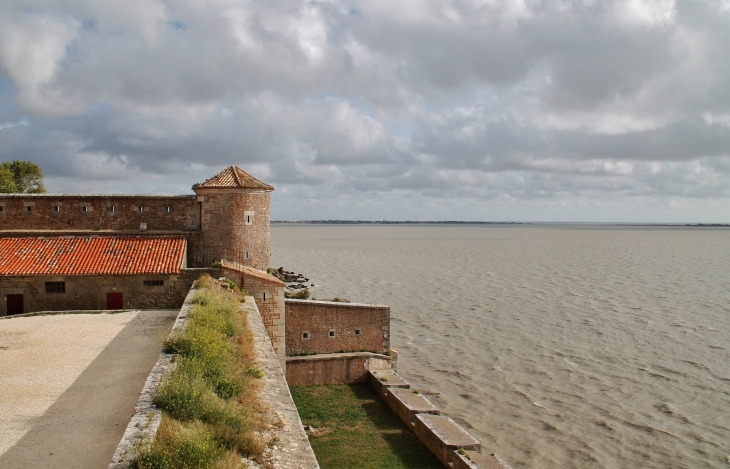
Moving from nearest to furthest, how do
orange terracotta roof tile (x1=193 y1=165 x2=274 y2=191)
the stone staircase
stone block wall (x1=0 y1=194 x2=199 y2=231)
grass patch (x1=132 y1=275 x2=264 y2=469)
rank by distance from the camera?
grass patch (x1=132 y1=275 x2=264 y2=469) → the stone staircase → orange terracotta roof tile (x1=193 y1=165 x2=274 y2=191) → stone block wall (x1=0 y1=194 x2=199 y2=231)

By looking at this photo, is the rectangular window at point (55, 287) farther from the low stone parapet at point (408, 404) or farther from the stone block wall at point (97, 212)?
the low stone parapet at point (408, 404)

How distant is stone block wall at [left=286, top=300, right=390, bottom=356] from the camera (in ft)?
67.7

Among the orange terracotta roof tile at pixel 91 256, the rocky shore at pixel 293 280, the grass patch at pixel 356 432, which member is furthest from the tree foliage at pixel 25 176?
the grass patch at pixel 356 432

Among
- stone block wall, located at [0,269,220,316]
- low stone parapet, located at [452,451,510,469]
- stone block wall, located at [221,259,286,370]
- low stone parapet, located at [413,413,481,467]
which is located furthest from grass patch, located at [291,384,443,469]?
stone block wall, located at [0,269,220,316]

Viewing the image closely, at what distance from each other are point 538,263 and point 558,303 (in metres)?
31.5

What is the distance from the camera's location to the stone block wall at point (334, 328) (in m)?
20.6

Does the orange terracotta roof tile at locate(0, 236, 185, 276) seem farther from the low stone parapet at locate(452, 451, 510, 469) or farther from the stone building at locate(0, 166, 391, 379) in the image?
the low stone parapet at locate(452, 451, 510, 469)

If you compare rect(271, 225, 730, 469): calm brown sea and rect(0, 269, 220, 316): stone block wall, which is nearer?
rect(271, 225, 730, 469): calm brown sea

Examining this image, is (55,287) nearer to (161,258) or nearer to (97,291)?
(97,291)

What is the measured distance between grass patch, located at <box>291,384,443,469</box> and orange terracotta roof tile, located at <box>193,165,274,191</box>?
7.85 meters

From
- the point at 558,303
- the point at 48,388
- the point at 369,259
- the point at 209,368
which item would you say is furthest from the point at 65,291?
the point at 369,259

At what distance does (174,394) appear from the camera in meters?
6.99

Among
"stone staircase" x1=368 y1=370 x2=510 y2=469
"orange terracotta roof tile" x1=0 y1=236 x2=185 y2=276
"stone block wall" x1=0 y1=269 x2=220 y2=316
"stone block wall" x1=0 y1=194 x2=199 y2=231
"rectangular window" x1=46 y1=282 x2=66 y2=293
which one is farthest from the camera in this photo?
"stone block wall" x1=0 y1=194 x2=199 y2=231

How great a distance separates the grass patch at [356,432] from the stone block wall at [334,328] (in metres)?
1.65
